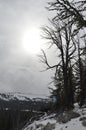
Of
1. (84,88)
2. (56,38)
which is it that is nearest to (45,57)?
(56,38)

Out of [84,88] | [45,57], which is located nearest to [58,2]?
[84,88]

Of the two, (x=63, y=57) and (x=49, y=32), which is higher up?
(x=49, y=32)

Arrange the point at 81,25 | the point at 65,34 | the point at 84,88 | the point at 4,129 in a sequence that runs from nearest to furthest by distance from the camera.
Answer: the point at 81,25 < the point at 84,88 < the point at 65,34 < the point at 4,129

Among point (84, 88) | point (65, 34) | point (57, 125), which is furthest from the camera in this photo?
point (65, 34)

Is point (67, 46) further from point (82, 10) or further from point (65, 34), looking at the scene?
point (82, 10)

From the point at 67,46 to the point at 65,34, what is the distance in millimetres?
1206

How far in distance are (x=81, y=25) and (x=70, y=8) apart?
930 mm

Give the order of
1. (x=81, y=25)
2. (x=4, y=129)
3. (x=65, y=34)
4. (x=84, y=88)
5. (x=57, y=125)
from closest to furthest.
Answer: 1. (x=81, y=25)
2. (x=57, y=125)
3. (x=84, y=88)
4. (x=65, y=34)
5. (x=4, y=129)

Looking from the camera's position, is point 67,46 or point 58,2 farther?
point 67,46

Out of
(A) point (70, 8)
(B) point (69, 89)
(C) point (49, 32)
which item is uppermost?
(C) point (49, 32)

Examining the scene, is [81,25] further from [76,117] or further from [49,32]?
[49,32]

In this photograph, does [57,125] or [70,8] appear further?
[57,125]

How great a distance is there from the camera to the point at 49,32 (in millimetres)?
27672

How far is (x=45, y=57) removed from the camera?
28469 millimetres
